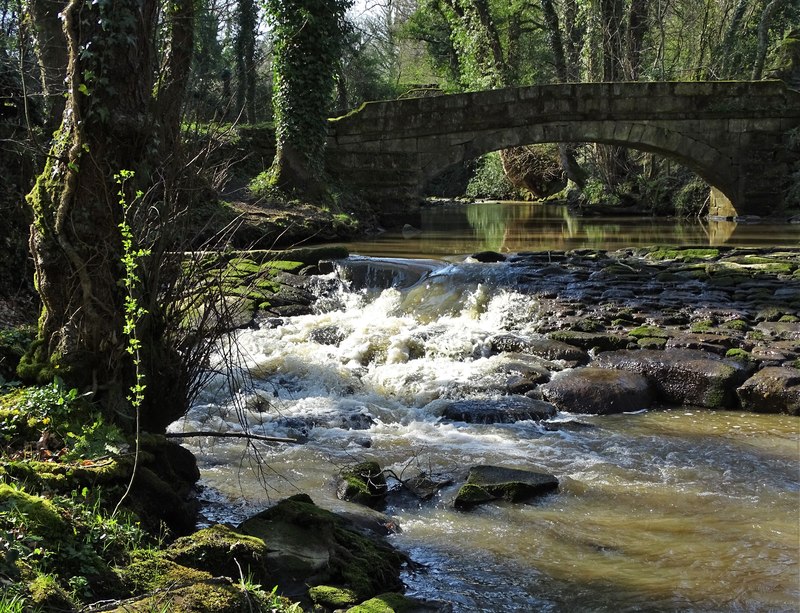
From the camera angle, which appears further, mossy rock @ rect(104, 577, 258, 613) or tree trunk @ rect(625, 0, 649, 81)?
tree trunk @ rect(625, 0, 649, 81)

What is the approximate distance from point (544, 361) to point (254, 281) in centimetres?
454

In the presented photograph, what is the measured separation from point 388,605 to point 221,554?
0.78 meters

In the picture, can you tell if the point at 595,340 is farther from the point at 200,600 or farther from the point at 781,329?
the point at 200,600

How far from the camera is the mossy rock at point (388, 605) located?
11.6ft

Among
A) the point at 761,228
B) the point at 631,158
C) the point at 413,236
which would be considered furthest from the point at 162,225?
the point at 631,158

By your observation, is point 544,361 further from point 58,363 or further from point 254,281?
point 58,363

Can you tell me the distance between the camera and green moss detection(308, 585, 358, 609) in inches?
143

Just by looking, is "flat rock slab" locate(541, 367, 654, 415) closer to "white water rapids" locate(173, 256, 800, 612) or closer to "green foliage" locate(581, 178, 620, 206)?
→ "white water rapids" locate(173, 256, 800, 612)

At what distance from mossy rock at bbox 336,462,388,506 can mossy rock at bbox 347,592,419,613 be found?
143 cm

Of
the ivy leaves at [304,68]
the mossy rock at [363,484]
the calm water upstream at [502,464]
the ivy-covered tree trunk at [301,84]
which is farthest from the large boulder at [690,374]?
the ivy leaves at [304,68]

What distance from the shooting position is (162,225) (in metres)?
4.65

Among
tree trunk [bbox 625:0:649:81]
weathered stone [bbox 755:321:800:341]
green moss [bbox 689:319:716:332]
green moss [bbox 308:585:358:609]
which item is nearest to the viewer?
green moss [bbox 308:585:358:609]

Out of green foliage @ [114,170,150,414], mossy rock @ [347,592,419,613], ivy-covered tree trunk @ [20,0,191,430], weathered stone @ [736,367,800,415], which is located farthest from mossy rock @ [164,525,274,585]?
weathered stone @ [736,367,800,415]

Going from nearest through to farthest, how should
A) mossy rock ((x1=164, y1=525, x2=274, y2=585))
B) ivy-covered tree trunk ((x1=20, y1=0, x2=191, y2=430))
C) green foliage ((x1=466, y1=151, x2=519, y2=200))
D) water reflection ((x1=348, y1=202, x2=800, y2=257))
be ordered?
mossy rock ((x1=164, y1=525, x2=274, y2=585))
ivy-covered tree trunk ((x1=20, y1=0, x2=191, y2=430))
water reflection ((x1=348, y1=202, x2=800, y2=257))
green foliage ((x1=466, y1=151, x2=519, y2=200))
